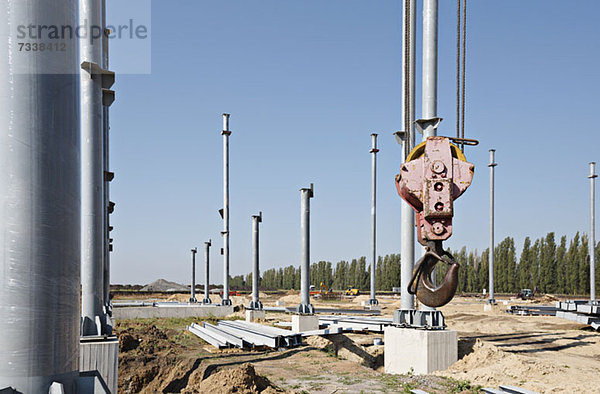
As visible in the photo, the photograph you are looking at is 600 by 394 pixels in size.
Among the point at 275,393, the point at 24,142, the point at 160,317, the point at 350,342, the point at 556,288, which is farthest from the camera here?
the point at 556,288

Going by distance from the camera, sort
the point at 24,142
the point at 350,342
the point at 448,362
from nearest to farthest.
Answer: the point at 24,142
the point at 448,362
the point at 350,342

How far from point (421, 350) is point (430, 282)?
290 inches

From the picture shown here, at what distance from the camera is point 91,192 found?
10547 mm

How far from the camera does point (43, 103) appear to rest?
8.01 ft

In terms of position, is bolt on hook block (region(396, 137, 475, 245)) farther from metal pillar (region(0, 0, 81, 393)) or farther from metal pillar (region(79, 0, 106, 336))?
metal pillar (region(79, 0, 106, 336))

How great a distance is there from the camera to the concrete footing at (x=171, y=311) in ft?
98.5

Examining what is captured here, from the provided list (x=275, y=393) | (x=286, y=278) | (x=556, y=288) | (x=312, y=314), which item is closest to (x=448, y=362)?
(x=275, y=393)

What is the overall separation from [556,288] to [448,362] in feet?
200

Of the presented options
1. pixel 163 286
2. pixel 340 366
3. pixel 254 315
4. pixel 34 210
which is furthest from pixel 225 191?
pixel 163 286

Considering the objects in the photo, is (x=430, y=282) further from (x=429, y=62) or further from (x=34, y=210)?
(x=429, y=62)

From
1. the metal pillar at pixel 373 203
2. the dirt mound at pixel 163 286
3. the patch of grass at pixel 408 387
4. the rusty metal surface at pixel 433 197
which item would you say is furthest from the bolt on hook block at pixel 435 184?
the dirt mound at pixel 163 286

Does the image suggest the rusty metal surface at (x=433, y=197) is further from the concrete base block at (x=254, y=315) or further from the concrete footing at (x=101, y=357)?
the concrete base block at (x=254, y=315)

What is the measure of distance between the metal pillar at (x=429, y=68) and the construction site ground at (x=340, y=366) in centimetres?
213

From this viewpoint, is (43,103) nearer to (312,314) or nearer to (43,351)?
(43,351)
